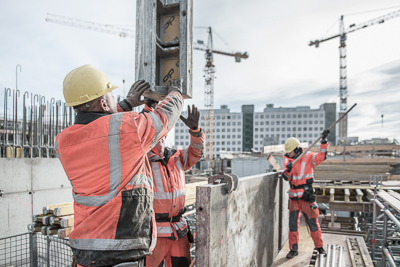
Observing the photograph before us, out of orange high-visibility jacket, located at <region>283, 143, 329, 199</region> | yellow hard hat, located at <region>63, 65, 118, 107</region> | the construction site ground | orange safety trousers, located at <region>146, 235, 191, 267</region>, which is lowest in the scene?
the construction site ground

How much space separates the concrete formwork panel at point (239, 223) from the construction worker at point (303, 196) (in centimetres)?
33

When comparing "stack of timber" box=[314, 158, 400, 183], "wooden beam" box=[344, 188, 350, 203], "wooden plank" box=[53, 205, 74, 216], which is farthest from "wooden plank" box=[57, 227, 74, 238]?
"stack of timber" box=[314, 158, 400, 183]

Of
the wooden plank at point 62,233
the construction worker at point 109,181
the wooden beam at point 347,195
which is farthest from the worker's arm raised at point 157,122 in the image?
the wooden beam at point 347,195

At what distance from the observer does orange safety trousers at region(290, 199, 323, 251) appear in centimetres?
458

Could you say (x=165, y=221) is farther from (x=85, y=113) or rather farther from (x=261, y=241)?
(x=261, y=241)

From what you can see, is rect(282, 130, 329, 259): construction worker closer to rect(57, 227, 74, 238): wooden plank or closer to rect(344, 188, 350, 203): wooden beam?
rect(57, 227, 74, 238): wooden plank

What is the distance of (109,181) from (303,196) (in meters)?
4.06

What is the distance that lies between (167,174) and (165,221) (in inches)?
19.4

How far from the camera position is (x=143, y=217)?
1.75 m

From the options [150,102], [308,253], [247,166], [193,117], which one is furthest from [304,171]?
[247,166]

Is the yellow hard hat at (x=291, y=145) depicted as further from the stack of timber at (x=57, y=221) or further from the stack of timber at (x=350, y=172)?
the stack of timber at (x=350, y=172)

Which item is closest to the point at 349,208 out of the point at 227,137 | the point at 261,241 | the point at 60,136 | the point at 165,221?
the point at 261,241

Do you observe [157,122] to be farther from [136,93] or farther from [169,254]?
[169,254]

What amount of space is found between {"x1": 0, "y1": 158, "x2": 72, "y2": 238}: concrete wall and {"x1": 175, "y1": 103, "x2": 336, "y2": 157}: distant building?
7657cm
